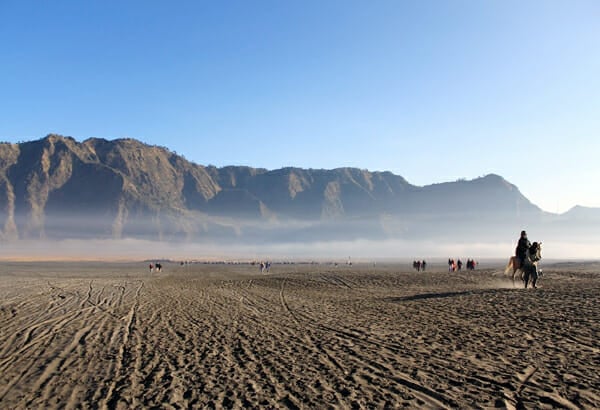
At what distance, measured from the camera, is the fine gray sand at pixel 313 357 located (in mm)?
7051

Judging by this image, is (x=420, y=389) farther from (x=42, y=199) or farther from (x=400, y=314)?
(x=42, y=199)

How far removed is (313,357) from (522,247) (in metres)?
15.4

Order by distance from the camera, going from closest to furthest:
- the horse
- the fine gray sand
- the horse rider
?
the fine gray sand
the horse rider
the horse

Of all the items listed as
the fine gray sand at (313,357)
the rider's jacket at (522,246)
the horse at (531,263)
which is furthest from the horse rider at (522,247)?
the fine gray sand at (313,357)

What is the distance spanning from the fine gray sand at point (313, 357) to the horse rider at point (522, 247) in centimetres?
348

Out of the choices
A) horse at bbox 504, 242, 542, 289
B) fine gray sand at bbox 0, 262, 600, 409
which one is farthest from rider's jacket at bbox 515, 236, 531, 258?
fine gray sand at bbox 0, 262, 600, 409

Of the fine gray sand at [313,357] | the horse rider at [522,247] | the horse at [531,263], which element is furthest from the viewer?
the horse at [531,263]

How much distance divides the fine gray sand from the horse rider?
137 inches

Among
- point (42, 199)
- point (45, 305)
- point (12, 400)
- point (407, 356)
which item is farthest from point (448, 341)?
point (42, 199)

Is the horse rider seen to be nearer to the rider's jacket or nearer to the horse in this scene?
the rider's jacket

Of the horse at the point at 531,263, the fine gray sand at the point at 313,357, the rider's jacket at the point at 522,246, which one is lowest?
the fine gray sand at the point at 313,357

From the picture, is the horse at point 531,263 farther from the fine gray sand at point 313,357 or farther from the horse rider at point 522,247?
the fine gray sand at point 313,357

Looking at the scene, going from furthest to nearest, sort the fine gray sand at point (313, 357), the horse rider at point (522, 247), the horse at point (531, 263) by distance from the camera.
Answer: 1. the horse at point (531, 263)
2. the horse rider at point (522, 247)
3. the fine gray sand at point (313, 357)

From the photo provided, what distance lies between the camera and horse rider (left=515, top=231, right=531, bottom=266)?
2067cm
